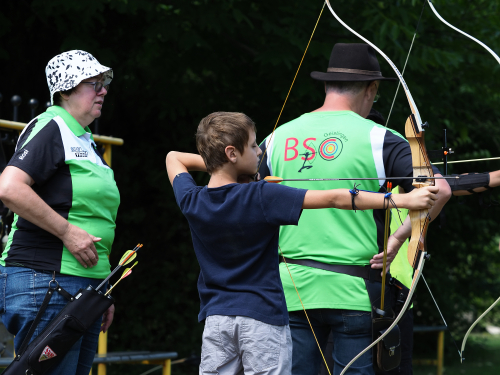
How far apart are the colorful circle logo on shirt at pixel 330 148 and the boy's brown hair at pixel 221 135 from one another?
0.98ft

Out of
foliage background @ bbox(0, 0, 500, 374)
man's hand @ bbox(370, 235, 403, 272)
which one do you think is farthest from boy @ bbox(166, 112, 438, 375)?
foliage background @ bbox(0, 0, 500, 374)

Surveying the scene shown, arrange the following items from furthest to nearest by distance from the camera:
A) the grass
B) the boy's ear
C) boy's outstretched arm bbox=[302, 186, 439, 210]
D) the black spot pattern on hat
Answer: the grass → the black spot pattern on hat → the boy's ear → boy's outstretched arm bbox=[302, 186, 439, 210]

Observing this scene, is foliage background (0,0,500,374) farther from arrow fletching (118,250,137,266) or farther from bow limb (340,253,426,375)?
arrow fletching (118,250,137,266)

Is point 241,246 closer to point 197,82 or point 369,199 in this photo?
point 369,199

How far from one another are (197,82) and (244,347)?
3755mm

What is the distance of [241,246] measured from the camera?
5.87ft

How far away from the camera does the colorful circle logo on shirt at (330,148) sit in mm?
2057

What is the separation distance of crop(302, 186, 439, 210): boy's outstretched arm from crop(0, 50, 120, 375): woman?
0.88 metres

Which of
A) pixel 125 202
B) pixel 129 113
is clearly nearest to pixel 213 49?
pixel 129 113

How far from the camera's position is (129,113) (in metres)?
5.91

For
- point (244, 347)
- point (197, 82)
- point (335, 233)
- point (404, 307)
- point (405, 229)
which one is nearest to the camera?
point (244, 347)

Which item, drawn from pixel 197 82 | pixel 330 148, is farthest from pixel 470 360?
pixel 330 148

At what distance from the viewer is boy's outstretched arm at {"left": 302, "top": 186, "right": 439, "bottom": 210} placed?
1.59 metres

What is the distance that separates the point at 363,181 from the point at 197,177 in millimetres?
3163
